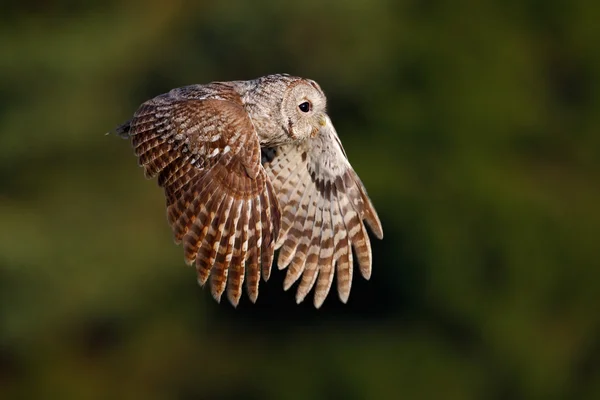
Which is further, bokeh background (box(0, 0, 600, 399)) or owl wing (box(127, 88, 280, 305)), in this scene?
bokeh background (box(0, 0, 600, 399))

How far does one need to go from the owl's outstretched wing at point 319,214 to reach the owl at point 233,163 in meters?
0.01

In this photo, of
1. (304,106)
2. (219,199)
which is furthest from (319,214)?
(219,199)

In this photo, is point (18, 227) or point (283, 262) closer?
point (283, 262)

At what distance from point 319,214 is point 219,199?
1455mm

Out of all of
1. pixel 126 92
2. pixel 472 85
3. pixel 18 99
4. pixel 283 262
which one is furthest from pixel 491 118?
pixel 283 262

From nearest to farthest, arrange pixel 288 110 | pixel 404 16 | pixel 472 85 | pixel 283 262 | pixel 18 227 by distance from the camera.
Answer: pixel 288 110
pixel 283 262
pixel 18 227
pixel 472 85
pixel 404 16

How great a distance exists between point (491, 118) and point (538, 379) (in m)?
4.14

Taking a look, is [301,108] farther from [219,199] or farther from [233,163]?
[219,199]

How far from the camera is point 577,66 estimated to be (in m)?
23.1

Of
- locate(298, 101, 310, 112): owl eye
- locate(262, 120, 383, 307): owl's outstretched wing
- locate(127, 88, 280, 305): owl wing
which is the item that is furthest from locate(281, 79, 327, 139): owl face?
locate(127, 88, 280, 305): owl wing

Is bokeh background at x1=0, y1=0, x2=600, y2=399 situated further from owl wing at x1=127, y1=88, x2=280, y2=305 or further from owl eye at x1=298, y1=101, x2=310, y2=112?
owl wing at x1=127, y1=88, x2=280, y2=305

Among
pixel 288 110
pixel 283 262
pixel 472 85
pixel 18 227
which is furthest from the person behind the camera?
pixel 472 85

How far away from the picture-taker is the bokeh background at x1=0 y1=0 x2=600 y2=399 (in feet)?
66.3

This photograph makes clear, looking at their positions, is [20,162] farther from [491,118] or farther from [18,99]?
[491,118]
